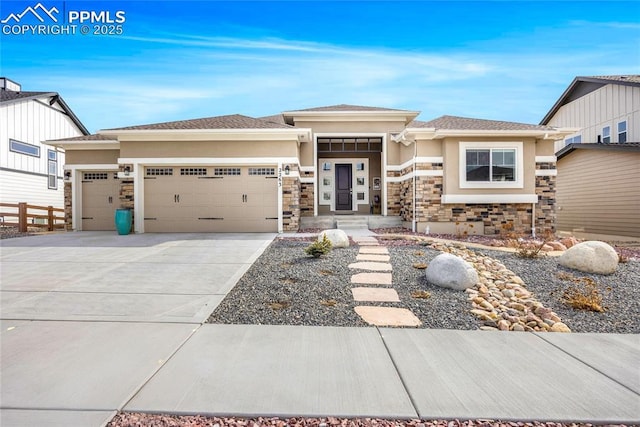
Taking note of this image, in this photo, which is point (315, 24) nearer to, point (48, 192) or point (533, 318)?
point (533, 318)

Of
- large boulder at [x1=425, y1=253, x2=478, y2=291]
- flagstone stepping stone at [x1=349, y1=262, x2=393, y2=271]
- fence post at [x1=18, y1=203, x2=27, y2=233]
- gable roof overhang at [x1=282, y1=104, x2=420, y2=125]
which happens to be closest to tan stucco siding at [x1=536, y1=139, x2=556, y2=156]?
gable roof overhang at [x1=282, y1=104, x2=420, y2=125]

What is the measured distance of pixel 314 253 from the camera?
21.2 feet

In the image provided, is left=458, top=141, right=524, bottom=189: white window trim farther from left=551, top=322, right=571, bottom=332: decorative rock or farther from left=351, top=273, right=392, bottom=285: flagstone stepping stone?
left=551, top=322, right=571, bottom=332: decorative rock

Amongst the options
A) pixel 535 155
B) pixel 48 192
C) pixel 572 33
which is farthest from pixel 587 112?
pixel 48 192

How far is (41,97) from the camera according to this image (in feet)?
57.0

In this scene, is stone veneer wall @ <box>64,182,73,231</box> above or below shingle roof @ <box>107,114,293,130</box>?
below

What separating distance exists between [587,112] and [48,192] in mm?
28229

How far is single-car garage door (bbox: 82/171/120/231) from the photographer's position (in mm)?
12859

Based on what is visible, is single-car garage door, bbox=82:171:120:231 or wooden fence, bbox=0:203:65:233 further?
wooden fence, bbox=0:203:65:233

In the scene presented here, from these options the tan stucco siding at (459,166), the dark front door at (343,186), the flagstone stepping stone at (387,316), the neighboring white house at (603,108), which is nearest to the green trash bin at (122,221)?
the dark front door at (343,186)

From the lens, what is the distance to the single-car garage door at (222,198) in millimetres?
11320

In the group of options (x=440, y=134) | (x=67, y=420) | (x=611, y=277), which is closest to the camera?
(x=67, y=420)

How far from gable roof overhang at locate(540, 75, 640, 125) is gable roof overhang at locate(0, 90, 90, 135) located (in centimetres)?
2715

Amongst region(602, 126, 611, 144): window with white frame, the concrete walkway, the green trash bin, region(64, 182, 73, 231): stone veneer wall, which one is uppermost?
region(602, 126, 611, 144): window with white frame
